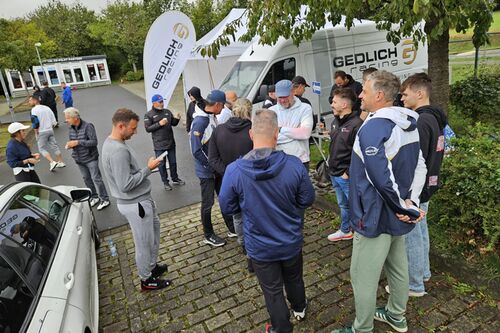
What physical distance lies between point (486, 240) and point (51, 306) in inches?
146

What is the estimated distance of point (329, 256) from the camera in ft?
13.1

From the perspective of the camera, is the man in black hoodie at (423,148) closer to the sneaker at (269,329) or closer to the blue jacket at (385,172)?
the blue jacket at (385,172)

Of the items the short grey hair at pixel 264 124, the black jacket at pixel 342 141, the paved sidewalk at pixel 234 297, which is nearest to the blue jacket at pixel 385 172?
the short grey hair at pixel 264 124

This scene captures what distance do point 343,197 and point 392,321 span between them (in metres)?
1.58

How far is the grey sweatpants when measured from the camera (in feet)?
11.2

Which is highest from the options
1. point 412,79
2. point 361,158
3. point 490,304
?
point 412,79

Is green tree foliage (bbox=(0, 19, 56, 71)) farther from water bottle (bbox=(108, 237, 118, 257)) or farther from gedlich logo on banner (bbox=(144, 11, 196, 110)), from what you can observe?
water bottle (bbox=(108, 237, 118, 257))

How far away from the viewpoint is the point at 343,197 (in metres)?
4.10

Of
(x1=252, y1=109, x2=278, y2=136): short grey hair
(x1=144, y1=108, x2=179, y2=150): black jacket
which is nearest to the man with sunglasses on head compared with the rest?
(x1=144, y1=108, x2=179, y2=150): black jacket

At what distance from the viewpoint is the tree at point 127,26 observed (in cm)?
3916

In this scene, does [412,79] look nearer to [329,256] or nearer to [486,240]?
[486,240]

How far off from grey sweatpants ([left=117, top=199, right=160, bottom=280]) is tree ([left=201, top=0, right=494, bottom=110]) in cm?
275

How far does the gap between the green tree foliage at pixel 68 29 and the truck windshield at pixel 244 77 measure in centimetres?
4288

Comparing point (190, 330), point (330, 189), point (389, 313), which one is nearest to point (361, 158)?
point (389, 313)
